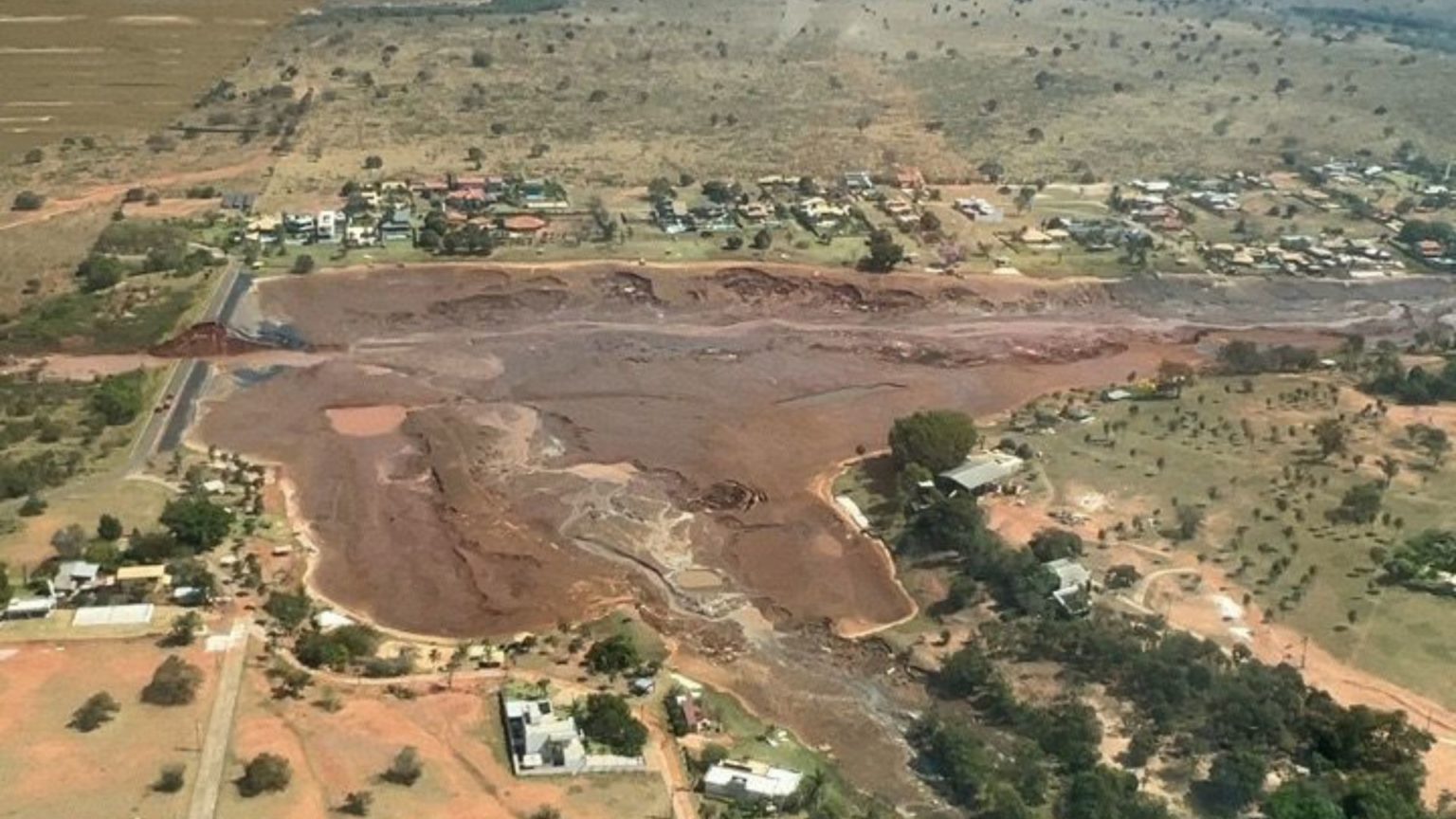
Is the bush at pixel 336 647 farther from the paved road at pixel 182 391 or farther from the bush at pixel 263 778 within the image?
the paved road at pixel 182 391

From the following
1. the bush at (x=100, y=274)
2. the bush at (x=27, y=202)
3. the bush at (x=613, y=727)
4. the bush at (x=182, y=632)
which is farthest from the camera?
the bush at (x=27, y=202)

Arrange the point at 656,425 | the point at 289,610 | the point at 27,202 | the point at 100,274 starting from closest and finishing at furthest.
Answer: the point at 289,610
the point at 656,425
the point at 100,274
the point at 27,202

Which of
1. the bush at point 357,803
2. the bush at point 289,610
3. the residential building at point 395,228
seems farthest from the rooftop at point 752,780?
the residential building at point 395,228

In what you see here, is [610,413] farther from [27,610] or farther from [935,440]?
[27,610]

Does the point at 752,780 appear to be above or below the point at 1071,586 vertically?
below

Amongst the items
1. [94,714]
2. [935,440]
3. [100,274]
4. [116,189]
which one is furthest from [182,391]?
[935,440]

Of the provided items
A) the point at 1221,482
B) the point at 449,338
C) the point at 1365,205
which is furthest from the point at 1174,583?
the point at 1365,205

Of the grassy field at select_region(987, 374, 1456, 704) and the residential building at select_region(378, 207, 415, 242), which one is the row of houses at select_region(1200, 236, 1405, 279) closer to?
the grassy field at select_region(987, 374, 1456, 704)
